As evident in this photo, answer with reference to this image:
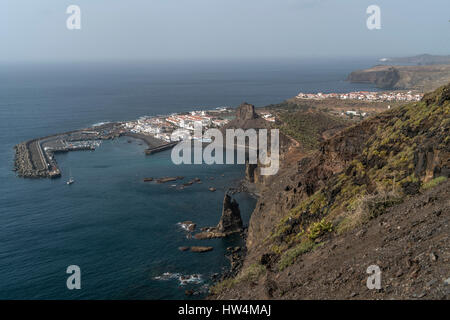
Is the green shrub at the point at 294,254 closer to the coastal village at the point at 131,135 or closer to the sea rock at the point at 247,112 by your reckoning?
the coastal village at the point at 131,135

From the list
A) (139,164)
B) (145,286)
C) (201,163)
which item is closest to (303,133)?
(201,163)

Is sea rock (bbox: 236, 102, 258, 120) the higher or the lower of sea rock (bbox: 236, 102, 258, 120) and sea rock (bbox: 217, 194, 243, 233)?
the higher

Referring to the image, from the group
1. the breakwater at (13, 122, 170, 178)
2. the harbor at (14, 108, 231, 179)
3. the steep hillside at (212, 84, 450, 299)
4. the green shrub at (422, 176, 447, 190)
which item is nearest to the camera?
the steep hillside at (212, 84, 450, 299)

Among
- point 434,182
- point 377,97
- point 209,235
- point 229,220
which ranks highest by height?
point 377,97

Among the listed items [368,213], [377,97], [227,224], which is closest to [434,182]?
[368,213]

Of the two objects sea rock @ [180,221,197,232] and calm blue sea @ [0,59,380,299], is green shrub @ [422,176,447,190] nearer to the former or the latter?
calm blue sea @ [0,59,380,299]

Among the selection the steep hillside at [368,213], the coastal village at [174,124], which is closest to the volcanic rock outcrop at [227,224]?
the steep hillside at [368,213]

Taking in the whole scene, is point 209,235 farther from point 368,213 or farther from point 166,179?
point 368,213

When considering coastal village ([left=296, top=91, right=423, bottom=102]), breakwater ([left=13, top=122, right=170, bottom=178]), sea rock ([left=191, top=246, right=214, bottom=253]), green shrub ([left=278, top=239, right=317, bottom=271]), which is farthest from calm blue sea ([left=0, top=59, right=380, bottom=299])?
coastal village ([left=296, top=91, right=423, bottom=102])
